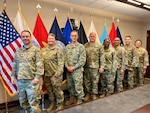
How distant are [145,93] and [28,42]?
8.59 feet

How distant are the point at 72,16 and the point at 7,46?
A: 1.98 metres

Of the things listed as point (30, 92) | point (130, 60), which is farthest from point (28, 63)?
point (130, 60)

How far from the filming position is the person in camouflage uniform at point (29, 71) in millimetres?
2410

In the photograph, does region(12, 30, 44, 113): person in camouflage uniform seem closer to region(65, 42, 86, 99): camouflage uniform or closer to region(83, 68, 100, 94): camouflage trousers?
region(65, 42, 86, 99): camouflage uniform

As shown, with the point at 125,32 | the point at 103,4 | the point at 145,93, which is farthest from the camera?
the point at 125,32

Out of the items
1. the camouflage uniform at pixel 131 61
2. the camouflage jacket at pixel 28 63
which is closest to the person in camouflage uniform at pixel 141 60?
the camouflage uniform at pixel 131 61

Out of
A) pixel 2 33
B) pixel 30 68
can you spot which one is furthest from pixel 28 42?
pixel 2 33

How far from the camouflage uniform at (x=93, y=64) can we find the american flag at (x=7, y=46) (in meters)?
1.43

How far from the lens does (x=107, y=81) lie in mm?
3809

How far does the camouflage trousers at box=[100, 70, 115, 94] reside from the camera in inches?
148

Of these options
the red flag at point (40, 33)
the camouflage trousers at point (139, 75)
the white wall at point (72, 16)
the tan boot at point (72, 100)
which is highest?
the white wall at point (72, 16)

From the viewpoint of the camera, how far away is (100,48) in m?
3.39

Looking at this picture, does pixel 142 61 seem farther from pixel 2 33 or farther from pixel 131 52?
pixel 2 33

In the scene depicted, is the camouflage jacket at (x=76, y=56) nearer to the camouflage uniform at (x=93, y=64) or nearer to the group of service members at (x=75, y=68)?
the group of service members at (x=75, y=68)
